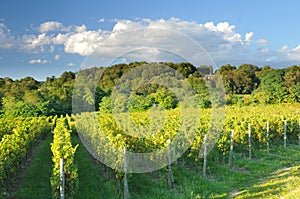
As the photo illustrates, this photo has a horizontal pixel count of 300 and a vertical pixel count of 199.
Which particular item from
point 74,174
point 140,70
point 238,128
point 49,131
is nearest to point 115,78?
point 140,70

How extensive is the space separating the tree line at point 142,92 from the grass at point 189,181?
3.73 meters

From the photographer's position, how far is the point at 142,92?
62.6 feet

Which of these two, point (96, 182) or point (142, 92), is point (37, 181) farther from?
point (142, 92)

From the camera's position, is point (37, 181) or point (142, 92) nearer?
point (37, 181)

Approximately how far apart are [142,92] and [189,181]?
35.0 ft

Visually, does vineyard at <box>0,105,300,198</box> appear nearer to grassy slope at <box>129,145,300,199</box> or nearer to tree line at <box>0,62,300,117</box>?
grassy slope at <box>129,145,300,199</box>

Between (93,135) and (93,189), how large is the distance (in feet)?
11.1

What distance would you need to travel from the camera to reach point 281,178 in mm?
9445

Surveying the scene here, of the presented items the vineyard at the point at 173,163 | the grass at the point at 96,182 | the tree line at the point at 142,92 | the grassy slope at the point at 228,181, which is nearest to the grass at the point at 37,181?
the vineyard at the point at 173,163

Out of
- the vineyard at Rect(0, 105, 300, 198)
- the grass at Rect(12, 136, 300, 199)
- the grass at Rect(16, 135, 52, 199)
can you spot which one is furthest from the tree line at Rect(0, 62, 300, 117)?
the grass at Rect(12, 136, 300, 199)

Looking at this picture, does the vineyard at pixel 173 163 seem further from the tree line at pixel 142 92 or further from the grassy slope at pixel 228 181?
the tree line at pixel 142 92

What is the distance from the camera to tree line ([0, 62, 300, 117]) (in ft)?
46.8

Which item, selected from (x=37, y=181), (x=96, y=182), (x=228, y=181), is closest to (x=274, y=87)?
(x=228, y=181)

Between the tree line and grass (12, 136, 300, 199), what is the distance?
147 inches
